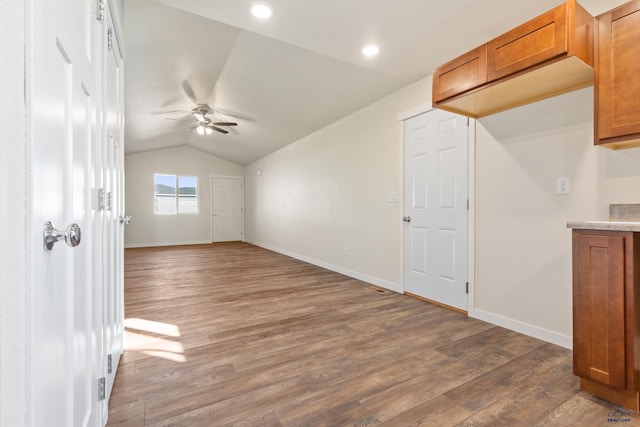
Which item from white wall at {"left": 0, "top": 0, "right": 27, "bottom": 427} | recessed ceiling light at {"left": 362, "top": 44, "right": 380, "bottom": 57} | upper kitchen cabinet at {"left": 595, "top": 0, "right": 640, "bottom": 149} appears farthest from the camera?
recessed ceiling light at {"left": 362, "top": 44, "right": 380, "bottom": 57}

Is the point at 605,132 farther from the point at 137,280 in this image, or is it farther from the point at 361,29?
the point at 137,280

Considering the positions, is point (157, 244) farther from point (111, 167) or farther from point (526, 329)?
point (526, 329)

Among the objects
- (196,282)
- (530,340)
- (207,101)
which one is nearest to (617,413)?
(530,340)

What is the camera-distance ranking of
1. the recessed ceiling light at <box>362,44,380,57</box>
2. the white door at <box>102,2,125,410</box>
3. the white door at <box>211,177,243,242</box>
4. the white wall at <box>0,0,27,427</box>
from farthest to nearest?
the white door at <box>211,177,243,242</box>
the recessed ceiling light at <box>362,44,380,57</box>
the white door at <box>102,2,125,410</box>
the white wall at <box>0,0,27,427</box>

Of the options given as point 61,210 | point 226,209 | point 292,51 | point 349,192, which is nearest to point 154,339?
point 61,210

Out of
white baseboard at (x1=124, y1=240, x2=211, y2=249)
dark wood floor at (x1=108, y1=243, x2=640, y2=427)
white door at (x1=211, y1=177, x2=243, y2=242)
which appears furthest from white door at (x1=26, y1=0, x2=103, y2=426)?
white door at (x1=211, y1=177, x2=243, y2=242)

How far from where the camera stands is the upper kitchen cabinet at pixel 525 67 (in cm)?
171

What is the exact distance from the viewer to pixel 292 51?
323cm

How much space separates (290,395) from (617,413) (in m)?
1.71

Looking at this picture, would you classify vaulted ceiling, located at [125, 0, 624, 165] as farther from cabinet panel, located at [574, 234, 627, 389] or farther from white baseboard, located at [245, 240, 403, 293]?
white baseboard, located at [245, 240, 403, 293]

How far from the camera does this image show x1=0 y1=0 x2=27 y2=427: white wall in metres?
0.50

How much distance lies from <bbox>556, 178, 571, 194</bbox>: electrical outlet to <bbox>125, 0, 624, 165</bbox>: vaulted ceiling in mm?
1151

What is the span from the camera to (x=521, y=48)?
1.89 meters

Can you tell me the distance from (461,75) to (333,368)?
233 cm
